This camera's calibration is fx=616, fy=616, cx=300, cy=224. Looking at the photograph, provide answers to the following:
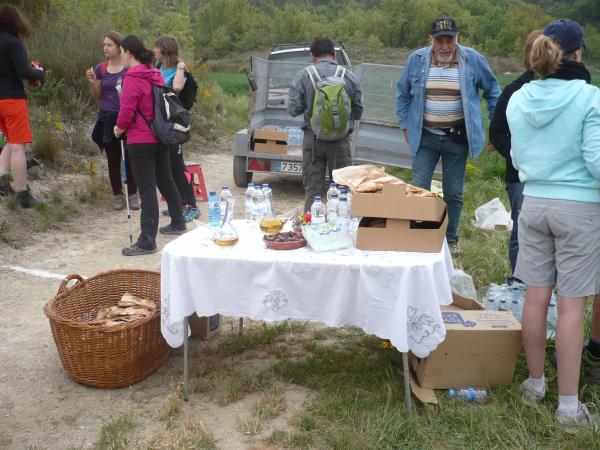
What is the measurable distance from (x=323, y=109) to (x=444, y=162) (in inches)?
45.5

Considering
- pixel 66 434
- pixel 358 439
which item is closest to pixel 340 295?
pixel 358 439

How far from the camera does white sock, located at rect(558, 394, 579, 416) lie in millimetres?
2953

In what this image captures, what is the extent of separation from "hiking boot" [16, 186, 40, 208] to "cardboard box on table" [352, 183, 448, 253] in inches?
191

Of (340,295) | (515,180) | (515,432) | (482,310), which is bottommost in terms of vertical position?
(515,432)

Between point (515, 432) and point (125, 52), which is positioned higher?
point (125, 52)

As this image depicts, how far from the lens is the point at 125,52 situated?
207 inches

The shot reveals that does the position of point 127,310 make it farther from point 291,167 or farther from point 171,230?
point 291,167

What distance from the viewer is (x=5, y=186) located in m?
6.89

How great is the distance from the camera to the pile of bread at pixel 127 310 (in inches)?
148

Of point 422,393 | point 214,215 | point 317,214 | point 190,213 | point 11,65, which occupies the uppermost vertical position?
point 11,65

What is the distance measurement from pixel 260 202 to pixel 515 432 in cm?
194

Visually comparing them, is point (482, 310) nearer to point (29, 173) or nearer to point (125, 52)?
point (125, 52)

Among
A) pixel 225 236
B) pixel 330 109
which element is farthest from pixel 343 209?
pixel 330 109

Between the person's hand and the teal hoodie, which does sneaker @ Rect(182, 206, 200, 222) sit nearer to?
the person's hand
